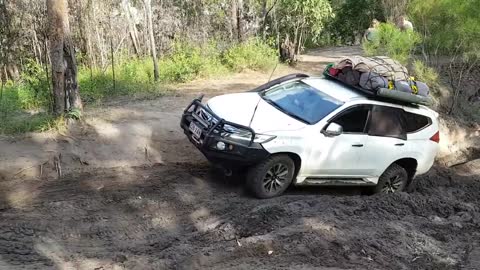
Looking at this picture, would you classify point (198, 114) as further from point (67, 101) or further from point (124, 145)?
point (67, 101)

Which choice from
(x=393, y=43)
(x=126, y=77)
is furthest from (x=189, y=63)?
(x=393, y=43)

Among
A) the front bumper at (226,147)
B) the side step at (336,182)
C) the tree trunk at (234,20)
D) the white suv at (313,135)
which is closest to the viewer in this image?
the front bumper at (226,147)

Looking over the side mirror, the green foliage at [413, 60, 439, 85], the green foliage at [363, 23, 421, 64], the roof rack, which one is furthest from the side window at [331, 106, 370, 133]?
the green foliage at [413, 60, 439, 85]

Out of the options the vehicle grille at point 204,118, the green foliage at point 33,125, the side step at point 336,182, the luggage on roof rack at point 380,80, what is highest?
the luggage on roof rack at point 380,80

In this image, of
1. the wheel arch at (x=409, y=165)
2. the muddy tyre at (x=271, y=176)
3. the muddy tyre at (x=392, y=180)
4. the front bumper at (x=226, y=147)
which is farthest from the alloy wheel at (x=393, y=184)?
the front bumper at (x=226, y=147)

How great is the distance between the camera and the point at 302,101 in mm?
7988

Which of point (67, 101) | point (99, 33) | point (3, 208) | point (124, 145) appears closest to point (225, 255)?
point (3, 208)

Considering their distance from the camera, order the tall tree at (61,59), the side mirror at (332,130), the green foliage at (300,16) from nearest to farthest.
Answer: the side mirror at (332,130), the tall tree at (61,59), the green foliage at (300,16)

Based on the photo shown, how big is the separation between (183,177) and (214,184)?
0.49 m

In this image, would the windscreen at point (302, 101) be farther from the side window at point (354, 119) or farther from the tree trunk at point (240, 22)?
the tree trunk at point (240, 22)

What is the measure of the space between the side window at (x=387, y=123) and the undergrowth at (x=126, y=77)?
5.06 metres

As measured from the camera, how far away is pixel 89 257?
5574mm

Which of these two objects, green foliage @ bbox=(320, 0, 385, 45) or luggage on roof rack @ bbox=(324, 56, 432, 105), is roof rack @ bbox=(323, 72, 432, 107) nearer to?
luggage on roof rack @ bbox=(324, 56, 432, 105)

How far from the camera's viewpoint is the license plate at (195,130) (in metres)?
7.36
